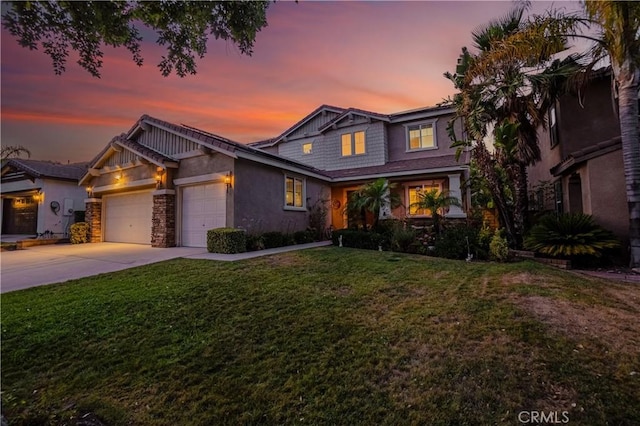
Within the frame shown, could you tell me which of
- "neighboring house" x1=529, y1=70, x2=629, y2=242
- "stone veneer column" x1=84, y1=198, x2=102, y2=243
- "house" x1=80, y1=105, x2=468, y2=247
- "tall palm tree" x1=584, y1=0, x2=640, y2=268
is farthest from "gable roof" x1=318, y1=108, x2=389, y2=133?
"stone veneer column" x1=84, y1=198, x2=102, y2=243

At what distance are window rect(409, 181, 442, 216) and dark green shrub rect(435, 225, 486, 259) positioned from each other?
4.29 m

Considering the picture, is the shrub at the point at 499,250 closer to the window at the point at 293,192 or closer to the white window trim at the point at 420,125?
the white window trim at the point at 420,125

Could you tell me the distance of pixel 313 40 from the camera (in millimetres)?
9117

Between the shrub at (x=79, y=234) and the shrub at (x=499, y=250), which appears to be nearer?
the shrub at (x=499, y=250)

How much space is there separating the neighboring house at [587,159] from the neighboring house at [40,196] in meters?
23.9

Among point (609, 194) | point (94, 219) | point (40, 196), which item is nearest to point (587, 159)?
point (609, 194)

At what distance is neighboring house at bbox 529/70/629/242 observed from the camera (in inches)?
318

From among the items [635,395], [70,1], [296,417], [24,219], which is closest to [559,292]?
[635,395]

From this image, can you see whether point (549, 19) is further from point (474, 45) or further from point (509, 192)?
point (509, 192)

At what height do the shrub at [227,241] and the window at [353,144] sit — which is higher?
the window at [353,144]

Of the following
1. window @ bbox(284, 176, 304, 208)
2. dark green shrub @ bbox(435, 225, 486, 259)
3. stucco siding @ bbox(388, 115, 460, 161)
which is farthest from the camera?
stucco siding @ bbox(388, 115, 460, 161)

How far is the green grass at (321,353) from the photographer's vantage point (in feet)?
7.98

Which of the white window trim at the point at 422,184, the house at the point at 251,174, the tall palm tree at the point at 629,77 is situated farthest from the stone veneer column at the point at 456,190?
the tall palm tree at the point at 629,77

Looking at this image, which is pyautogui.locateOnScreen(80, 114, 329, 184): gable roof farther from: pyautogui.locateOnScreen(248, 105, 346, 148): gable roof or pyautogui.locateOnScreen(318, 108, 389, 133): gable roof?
pyautogui.locateOnScreen(248, 105, 346, 148): gable roof
